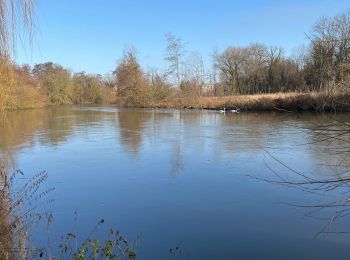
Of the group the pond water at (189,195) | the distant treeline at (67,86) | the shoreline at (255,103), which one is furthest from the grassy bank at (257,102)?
the distant treeline at (67,86)

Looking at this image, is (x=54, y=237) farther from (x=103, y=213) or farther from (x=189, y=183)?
(x=189, y=183)

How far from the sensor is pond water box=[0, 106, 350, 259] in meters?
4.29

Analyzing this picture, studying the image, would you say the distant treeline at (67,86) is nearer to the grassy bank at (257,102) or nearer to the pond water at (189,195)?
the grassy bank at (257,102)

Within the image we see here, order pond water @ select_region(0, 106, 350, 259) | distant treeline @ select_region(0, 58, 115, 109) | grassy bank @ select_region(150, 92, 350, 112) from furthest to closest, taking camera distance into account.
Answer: distant treeline @ select_region(0, 58, 115, 109) < grassy bank @ select_region(150, 92, 350, 112) < pond water @ select_region(0, 106, 350, 259)

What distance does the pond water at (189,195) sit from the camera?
14.1ft

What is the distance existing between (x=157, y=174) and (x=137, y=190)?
116cm

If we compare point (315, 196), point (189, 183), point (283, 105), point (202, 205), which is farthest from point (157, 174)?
point (283, 105)

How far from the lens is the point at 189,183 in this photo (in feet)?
22.4

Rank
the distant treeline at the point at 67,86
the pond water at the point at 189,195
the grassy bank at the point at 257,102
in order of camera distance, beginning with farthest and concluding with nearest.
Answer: the distant treeline at the point at 67,86 < the grassy bank at the point at 257,102 < the pond water at the point at 189,195

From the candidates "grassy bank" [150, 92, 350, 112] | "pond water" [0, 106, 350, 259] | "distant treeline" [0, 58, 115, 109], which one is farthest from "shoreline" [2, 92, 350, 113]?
"distant treeline" [0, 58, 115, 109]

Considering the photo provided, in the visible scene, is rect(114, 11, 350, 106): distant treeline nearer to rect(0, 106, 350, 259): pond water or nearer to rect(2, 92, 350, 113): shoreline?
rect(2, 92, 350, 113): shoreline

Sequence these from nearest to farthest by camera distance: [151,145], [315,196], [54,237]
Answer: [54,237], [315,196], [151,145]

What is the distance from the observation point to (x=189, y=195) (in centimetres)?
609

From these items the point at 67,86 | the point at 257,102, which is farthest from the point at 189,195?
the point at 67,86
